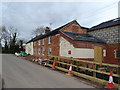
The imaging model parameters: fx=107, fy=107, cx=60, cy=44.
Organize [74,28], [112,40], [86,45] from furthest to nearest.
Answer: [74,28]
[112,40]
[86,45]

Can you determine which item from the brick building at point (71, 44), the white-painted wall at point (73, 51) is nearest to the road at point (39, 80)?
the white-painted wall at point (73, 51)

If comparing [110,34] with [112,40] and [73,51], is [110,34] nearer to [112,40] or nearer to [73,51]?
[112,40]

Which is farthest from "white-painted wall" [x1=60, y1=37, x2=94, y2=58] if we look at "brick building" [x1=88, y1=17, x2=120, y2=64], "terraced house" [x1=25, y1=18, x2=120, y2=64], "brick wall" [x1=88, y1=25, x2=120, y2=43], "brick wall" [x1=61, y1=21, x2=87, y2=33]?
"brick wall" [x1=61, y1=21, x2=87, y2=33]

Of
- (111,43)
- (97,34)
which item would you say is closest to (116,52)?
(111,43)

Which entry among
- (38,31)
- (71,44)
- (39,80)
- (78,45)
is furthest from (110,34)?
(38,31)

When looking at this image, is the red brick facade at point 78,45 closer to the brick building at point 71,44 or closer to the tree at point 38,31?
the brick building at point 71,44

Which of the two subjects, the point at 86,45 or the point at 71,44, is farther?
the point at 86,45

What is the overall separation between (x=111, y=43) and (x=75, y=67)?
9.63m

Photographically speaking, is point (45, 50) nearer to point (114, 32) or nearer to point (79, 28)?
point (79, 28)

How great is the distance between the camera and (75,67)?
868 centimetres

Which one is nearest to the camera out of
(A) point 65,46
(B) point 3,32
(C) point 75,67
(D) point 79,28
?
(C) point 75,67

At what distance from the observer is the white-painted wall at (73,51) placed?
1303cm

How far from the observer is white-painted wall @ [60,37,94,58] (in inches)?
513

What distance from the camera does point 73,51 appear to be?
13086 millimetres
